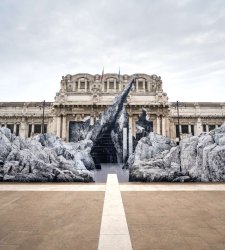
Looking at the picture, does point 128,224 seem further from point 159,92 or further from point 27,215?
point 159,92

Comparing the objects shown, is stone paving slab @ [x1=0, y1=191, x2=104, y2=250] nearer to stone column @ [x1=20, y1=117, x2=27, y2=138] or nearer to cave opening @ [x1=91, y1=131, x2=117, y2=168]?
cave opening @ [x1=91, y1=131, x2=117, y2=168]

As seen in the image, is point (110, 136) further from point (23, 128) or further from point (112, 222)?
point (23, 128)

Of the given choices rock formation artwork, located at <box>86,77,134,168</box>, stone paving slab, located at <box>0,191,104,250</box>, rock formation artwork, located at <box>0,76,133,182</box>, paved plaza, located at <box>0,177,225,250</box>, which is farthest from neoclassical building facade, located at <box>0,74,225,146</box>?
stone paving slab, located at <box>0,191,104,250</box>

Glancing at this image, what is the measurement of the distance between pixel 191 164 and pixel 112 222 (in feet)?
30.8

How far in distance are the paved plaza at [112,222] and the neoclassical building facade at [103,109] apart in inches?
1227

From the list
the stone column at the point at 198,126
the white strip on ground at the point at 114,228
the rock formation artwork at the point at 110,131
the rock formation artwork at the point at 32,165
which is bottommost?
the white strip on ground at the point at 114,228

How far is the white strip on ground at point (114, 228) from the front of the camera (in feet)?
13.4

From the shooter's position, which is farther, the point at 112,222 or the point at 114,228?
the point at 112,222

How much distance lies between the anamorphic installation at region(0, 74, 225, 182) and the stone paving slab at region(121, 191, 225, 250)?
484 cm

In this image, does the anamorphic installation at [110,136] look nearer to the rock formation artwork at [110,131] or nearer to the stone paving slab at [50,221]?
the rock formation artwork at [110,131]

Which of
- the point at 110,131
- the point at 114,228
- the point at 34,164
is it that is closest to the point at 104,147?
the point at 110,131

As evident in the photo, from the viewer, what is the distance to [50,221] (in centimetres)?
532

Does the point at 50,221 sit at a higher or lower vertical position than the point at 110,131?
lower

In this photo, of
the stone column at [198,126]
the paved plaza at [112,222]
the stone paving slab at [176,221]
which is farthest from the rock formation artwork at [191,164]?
the stone column at [198,126]
